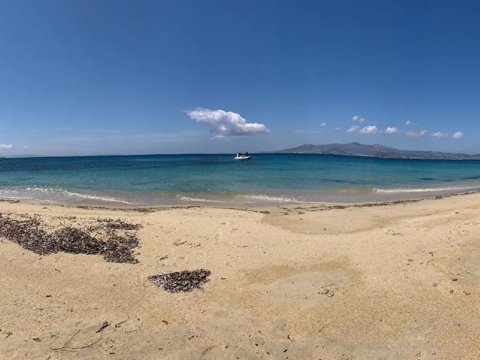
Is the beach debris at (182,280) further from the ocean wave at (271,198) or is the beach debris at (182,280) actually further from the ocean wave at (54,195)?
the ocean wave at (54,195)

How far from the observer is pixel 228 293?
823cm

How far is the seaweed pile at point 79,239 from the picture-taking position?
10594mm

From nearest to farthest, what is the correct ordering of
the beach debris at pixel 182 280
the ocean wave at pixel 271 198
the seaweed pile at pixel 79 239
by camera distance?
1. the beach debris at pixel 182 280
2. the seaweed pile at pixel 79 239
3. the ocean wave at pixel 271 198

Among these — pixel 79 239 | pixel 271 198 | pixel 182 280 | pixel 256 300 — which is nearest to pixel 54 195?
pixel 271 198

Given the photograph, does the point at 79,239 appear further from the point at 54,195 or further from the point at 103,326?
the point at 54,195

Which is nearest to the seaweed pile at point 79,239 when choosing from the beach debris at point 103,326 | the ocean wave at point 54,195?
the beach debris at point 103,326

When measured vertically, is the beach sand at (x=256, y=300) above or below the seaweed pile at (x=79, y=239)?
below

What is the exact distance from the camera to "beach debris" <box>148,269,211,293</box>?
8406 millimetres

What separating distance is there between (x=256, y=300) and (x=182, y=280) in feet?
6.28

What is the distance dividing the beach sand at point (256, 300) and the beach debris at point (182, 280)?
0.68ft

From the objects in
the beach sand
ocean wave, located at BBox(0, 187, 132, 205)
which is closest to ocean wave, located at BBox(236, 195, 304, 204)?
ocean wave, located at BBox(0, 187, 132, 205)

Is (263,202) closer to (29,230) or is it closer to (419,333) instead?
(29,230)

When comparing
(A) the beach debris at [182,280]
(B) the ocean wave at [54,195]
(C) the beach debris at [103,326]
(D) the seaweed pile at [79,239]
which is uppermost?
(D) the seaweed pile at [79,239]

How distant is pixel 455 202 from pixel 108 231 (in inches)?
806
